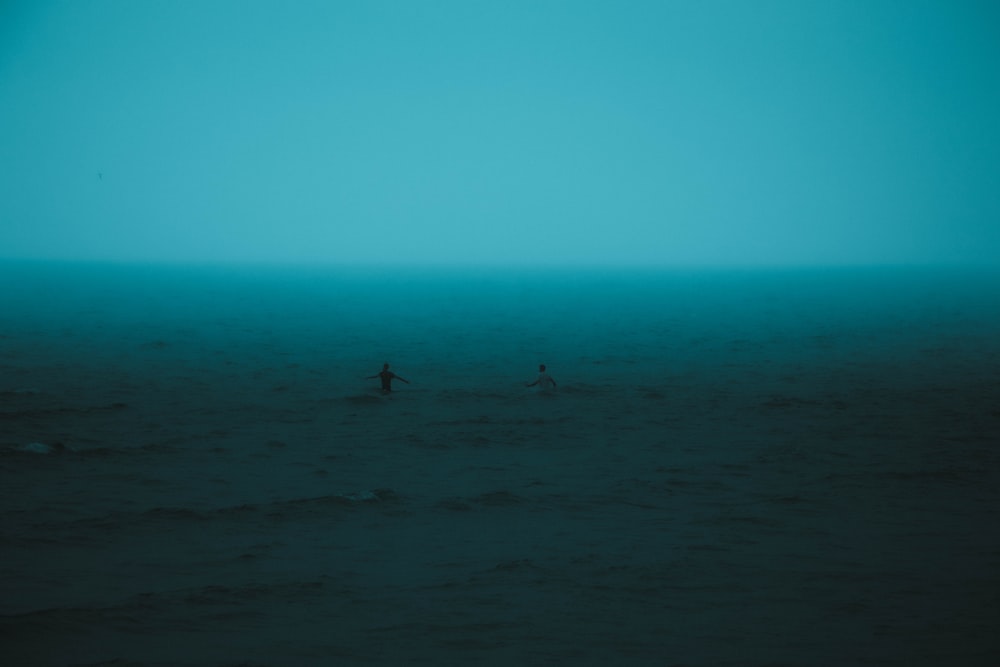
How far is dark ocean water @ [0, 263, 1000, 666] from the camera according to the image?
10273 mm

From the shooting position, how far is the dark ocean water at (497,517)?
10.3 m

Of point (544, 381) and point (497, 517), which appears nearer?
point (497, 517)

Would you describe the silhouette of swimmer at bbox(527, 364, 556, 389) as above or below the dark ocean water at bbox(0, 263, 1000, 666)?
above

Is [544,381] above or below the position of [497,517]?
above

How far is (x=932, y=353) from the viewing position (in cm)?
4112

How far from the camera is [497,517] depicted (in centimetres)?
1508

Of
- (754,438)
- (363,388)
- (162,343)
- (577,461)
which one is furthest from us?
(162,343)

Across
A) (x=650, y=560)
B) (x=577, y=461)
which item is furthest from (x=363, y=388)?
(x=650, y=560)

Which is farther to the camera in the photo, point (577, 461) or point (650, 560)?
point (577, 461)

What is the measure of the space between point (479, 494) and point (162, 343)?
33614 millimetres

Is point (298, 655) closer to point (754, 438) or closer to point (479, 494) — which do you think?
point (479, 494)

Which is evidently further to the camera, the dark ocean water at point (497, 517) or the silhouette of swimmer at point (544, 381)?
the silhouette of swimmer at point (544, 381)

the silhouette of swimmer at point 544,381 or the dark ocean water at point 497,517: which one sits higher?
the silhouette of swimmer at point 544,381

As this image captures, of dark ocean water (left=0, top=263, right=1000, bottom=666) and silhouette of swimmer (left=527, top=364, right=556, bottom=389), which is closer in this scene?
dark ocean water (left=0, top=263, right=1000, bottom=666)
